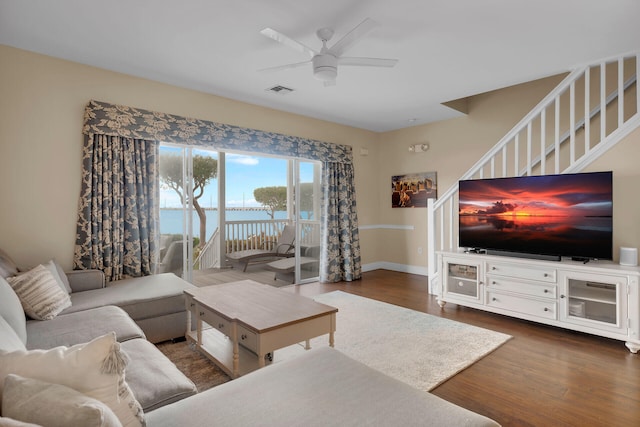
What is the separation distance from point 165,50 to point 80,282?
2.23 metres

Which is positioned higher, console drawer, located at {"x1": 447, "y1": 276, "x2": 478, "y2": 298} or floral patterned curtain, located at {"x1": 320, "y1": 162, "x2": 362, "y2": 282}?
floral patterned curtain, located at {"x1": 320, "y1": 162, "x2": 362, "y2": 282}

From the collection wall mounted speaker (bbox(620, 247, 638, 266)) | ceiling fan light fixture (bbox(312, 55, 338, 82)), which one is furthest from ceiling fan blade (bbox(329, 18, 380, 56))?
wall mounted speaker (bbox(620, 247, 638, 266))

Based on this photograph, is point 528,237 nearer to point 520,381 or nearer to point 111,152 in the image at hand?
point 520,381

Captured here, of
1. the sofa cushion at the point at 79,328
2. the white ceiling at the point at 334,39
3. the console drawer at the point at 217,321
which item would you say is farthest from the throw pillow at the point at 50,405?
the white ceiling at the point at 334,39

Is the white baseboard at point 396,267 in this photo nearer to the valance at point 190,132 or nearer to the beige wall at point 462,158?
the beige wall at point 462,158

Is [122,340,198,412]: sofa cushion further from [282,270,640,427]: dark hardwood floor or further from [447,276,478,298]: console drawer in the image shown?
[447,276,478,298]: console drawer

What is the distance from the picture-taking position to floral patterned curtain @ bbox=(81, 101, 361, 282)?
3400 mm

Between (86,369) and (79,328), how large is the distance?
148 cm

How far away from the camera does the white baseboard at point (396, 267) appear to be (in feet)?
19.1

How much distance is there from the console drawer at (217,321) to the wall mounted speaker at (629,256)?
11.2 feet

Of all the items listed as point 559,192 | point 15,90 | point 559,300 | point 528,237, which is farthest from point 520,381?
point 15,90

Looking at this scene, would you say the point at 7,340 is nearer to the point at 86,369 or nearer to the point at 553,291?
the point at 86,369

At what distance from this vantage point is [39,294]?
7.79ft

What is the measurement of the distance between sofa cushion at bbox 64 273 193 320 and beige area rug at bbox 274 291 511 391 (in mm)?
1060
